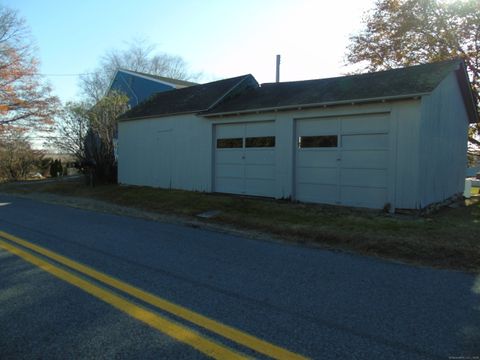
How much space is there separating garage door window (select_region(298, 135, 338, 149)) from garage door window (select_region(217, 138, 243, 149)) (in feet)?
8.20

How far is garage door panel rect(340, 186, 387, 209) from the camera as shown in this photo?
10.3 metres

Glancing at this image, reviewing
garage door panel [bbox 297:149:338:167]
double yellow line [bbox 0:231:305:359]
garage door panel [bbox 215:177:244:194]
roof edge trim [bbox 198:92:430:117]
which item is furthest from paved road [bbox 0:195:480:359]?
garage door panel [bbox 215:177:244:194]

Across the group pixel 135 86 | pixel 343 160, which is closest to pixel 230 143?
pixel 343 160

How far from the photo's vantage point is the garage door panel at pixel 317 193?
11211 millimetres

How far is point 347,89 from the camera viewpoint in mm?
11516

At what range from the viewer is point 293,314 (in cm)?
378

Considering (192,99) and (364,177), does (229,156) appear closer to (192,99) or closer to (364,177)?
(192,99)

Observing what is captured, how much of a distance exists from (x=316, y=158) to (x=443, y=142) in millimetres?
4094

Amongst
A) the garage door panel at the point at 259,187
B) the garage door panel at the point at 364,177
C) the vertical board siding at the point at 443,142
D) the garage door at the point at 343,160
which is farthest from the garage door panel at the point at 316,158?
the vertical board siding at the point at 443,142

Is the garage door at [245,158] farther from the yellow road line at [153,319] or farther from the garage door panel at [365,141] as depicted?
the yellow road line at [153,319]

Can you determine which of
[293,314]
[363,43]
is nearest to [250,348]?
[293,314]

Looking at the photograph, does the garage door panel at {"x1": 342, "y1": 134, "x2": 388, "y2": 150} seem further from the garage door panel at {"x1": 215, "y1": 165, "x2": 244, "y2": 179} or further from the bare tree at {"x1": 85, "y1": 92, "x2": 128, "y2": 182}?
Result: the bare tree at {"x1": 85, "y1": 92, "x2": 128, "y2": 182}

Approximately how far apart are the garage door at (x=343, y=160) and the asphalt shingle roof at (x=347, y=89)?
0.65m

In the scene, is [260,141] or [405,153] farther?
[260,141]
